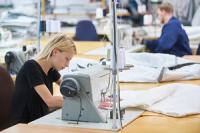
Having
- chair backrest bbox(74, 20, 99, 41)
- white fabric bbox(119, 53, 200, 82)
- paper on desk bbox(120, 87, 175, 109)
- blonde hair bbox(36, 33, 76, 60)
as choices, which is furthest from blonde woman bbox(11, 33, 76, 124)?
chair backrest bbox(74, 20, 99, 41)

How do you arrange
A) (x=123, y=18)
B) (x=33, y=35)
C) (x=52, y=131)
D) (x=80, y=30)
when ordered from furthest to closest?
1. (x=123, y=18)
2. (x=80, y=30)
3. (x=33, y=35)
4. (x=52, y=131)

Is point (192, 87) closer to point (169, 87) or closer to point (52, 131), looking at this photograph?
point (169, 87)

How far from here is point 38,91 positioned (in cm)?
284

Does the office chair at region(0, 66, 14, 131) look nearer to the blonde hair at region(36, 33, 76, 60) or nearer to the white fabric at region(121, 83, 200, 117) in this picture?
the blonde hair at region(36, 33, 76, 60)

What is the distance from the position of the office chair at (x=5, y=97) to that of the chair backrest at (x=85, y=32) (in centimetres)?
407

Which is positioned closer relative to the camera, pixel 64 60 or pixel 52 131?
pixel 52 131

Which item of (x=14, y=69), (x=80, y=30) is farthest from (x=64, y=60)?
(x=80, y=30)

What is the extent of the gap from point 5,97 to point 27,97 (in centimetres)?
→ 23

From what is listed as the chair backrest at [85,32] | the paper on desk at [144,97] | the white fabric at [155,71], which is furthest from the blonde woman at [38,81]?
the chair backrest at [85,32]

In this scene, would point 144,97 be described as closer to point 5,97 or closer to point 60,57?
point 60,57

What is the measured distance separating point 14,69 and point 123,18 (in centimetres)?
462

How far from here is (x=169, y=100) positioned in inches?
108

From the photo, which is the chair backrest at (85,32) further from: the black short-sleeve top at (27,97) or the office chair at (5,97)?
the black short-sleeve top at (27,97)

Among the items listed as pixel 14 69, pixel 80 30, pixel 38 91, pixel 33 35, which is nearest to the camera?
pixel 38 91
